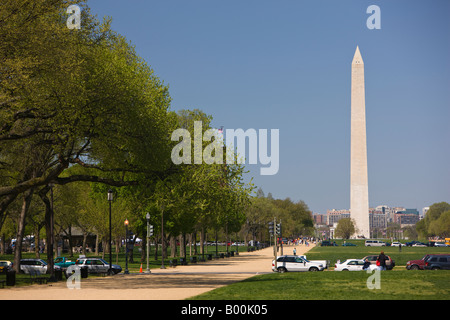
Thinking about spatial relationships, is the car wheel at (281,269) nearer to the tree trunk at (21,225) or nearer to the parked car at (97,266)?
the parked car at (97,266)

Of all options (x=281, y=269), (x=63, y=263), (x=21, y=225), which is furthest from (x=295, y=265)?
(x=21, y=225)

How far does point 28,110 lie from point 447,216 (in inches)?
7127

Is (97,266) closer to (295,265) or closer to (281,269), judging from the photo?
(281,269)

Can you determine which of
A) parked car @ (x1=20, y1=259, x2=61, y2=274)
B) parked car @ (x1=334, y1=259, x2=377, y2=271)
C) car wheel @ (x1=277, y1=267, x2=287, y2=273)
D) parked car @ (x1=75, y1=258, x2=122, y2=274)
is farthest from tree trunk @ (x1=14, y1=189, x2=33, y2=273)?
parked car @ (x1=334, y1=259, x2=377, y2=271)

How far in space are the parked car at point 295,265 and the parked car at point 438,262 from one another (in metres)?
8.14

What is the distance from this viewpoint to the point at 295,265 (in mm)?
48562

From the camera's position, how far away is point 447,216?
191750 millimetres

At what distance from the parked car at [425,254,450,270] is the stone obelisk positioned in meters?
97.0

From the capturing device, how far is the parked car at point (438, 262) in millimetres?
45969

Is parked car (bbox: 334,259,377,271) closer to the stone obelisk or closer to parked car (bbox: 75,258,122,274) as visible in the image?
parked car (bbox: 75,258,122,274)
